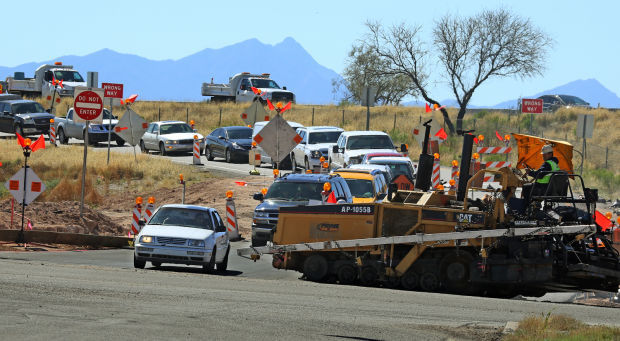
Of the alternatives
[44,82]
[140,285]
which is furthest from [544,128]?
[140,285]

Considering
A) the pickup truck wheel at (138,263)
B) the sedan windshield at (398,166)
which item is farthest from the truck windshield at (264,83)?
the pickup truck wheel at (138,263)

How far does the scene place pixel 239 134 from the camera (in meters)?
43.6

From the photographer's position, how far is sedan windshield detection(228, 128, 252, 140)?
1713 inches

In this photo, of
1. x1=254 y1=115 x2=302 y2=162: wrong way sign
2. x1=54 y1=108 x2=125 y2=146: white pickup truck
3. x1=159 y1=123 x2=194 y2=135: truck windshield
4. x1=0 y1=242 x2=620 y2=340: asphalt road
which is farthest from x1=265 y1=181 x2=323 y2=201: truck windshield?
x1=54 y1=108 x2=125 y2=146: white pickup truck

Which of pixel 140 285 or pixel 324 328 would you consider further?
pixel 140 285

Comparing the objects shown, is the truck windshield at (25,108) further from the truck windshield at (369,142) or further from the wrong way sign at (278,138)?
the wrong way sign at (278,138)

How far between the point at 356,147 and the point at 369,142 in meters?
0.68

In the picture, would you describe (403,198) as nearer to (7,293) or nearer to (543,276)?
(543,276)

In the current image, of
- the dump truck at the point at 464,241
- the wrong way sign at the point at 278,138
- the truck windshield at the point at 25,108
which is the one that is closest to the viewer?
the dump truck at the point at 464,241

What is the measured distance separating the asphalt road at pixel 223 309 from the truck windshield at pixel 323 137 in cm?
2137

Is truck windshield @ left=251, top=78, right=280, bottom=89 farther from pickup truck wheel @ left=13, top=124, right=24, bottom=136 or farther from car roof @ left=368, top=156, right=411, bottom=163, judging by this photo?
car roof @ left=368, top=156, right=411, bottom=163

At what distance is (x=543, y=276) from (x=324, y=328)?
5.55 metres

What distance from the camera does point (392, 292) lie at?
15.8m

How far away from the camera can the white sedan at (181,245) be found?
59.7ft
